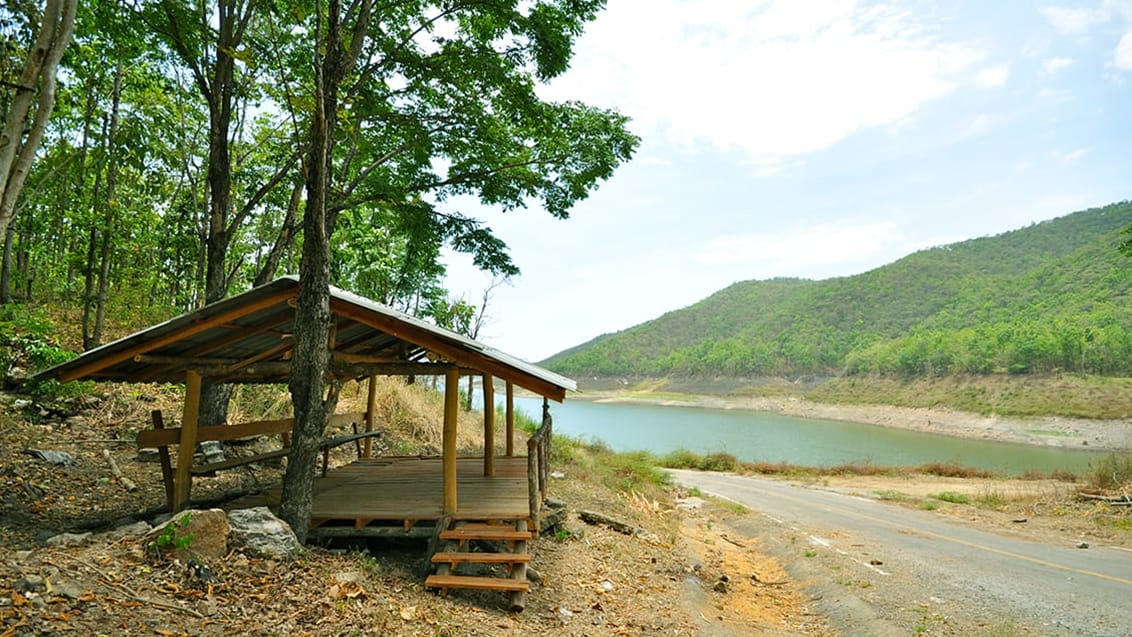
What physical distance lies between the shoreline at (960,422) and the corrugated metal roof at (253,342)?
19.5m

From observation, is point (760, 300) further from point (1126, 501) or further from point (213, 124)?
point (213, 124)

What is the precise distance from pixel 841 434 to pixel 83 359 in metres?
52.7

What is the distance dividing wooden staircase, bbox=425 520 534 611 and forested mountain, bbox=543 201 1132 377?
65903mm

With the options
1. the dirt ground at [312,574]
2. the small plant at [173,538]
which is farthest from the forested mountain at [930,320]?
the small plant at [173,538]

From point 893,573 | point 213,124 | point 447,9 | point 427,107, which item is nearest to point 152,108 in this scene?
point 213,124

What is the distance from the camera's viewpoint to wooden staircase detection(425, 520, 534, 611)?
5355 mm

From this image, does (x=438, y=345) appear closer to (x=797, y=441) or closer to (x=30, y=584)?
(x=30, y=584)

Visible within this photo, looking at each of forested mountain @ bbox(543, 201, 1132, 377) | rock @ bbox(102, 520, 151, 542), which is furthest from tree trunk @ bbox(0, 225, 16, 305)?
forested mountain @ bbox(543, 201, 1132, 377)

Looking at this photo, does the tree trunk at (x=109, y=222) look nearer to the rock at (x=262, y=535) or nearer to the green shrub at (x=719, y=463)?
the rock at (x=262, y=535)

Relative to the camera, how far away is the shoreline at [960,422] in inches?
1622

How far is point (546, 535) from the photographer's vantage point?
324 inches

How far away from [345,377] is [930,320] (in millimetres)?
107364

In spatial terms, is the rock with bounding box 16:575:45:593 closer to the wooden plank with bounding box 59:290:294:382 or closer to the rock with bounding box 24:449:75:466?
the wooden plank with bounding box 59:290:294:382

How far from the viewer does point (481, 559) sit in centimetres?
562
